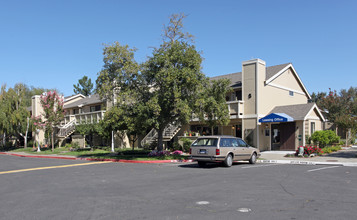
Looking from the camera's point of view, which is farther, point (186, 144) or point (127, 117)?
point (186, 144)

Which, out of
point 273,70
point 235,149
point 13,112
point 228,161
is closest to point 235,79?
point 273,70

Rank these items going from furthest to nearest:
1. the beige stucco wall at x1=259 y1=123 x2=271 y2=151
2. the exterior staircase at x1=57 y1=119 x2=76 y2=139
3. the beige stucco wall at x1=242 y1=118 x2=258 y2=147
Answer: the exterior staircase at x1=57 y1=119 x2=76 y2=139 → the beige stucco wall at x1=259 y1=123 x2=271 y2=151 → the beige stucco wall at x1=242 y1=118 x2=258 y2=147

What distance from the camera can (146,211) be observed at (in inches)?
277

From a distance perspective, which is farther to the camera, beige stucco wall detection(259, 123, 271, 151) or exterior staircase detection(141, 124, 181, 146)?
exterior staircase detection(141, 124, 181, 146)

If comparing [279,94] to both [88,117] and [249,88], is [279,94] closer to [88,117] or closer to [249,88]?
[249,88]

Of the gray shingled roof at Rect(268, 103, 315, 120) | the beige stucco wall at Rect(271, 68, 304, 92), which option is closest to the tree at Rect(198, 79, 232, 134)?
the gray shingled roof at Rect(268, 103, 315, 120)

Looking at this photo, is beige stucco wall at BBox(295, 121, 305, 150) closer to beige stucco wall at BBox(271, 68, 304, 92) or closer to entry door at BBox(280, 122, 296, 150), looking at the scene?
entry door at BBox(280, 122, 296, 150)

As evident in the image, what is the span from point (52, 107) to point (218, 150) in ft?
82.8

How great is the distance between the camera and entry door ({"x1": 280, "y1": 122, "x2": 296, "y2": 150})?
2469 cm

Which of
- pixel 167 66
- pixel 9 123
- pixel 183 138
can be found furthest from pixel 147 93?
pixel 9 123

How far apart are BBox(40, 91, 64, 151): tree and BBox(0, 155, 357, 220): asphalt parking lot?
23.3 m

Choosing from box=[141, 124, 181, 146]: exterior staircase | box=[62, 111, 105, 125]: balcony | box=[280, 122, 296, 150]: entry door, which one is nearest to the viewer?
box=[280, 122, 296, 150]: entry door

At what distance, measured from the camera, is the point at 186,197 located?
332 inches

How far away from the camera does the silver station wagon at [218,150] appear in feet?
50.4
